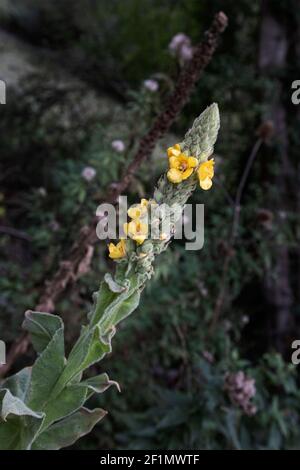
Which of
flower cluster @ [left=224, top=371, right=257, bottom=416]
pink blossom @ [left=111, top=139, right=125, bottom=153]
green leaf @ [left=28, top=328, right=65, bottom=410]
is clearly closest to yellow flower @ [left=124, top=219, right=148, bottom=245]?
green leaf @ [left=28, top=328, right=65, bottom=410]

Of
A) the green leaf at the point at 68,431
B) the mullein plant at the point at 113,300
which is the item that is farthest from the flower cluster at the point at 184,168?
the green leaf at the point at 68,431

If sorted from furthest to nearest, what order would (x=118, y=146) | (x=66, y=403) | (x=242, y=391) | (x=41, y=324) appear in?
1. (x=118, y=146)
2. (x=242, y=391)
3. (x=41, y=324)
4. (x=66, y=403)

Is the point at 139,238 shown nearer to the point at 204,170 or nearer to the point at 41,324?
the point at 204,170

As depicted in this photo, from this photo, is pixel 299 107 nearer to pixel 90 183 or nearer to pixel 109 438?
pixel 90 183

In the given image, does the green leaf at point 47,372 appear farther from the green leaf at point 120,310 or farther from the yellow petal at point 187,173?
the yellow petal at point 187,173

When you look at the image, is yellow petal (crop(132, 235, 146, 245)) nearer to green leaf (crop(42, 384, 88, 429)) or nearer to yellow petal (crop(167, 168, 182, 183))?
yellow petal (crop(167, 168, 182, 183))

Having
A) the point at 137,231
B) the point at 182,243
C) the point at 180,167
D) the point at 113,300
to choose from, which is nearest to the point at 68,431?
the point at 113,300
